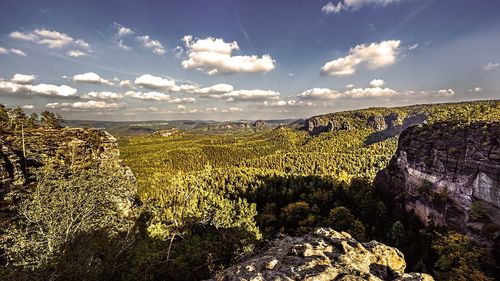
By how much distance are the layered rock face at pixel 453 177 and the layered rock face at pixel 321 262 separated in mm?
49105

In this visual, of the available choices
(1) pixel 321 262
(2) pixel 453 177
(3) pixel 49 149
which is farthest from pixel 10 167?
(2) pixel 453 177

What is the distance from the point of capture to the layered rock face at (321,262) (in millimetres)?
15977

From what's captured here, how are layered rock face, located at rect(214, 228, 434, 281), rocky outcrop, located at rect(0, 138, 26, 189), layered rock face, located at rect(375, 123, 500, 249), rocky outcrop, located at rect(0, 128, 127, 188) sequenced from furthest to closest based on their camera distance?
layered rock face, located at rect(375, 123, 500, 249)
rocky outcrop, located at rect(0, 128, 127, 188)
rocky outcrop, located at rect(0, 138, 26, 189)
layered rock face, located at rect(214, 228, 434, 281)

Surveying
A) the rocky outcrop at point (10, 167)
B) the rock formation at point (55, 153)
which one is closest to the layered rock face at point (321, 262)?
the rock formation at point (55, 153)

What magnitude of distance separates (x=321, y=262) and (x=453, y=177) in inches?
2597

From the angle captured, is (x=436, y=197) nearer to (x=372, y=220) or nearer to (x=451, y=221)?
(x=451, y=221)

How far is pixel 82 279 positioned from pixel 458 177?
246ft

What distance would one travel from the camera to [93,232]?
24062mm

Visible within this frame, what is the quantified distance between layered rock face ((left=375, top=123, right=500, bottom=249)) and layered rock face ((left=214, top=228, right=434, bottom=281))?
4911 centimetres

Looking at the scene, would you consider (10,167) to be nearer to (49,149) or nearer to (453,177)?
(49,149)

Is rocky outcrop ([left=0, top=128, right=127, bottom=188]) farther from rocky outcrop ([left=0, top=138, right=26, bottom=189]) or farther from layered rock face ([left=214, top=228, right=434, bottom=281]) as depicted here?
layered rock face ([left=214, top=228, right=434, bottom=281])

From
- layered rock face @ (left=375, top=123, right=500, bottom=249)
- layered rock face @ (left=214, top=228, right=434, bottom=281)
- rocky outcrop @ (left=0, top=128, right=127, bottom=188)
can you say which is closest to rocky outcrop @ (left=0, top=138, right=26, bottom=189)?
rocky outcrop @ (left=0, top=128, right=127, bottom=188)

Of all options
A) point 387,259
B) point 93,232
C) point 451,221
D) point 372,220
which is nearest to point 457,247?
point 451,221

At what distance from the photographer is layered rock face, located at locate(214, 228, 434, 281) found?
52.4 feet
